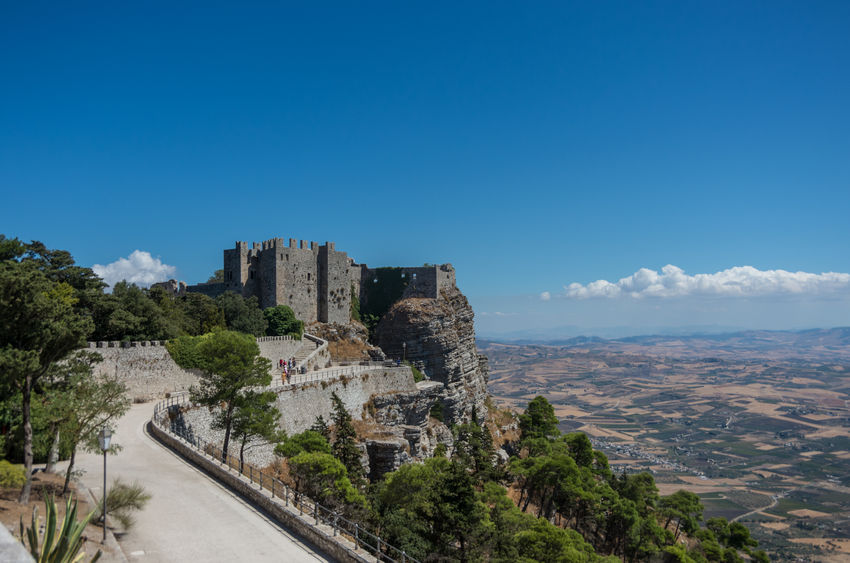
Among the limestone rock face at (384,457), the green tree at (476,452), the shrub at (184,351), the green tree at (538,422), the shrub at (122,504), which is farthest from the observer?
the green tree at (538,422)

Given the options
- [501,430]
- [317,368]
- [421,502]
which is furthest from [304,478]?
[501,430]

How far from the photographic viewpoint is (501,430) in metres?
58.7

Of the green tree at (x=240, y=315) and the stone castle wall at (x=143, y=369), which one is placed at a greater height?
the green tree at (x=240, y=315)

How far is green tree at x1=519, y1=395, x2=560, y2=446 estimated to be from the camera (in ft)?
182

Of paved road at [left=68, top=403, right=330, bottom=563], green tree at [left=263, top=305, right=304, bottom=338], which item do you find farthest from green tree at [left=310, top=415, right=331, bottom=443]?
green tree at [left=263, top=305, right=304, bottom=338]

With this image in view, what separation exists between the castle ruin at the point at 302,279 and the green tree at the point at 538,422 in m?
15.9

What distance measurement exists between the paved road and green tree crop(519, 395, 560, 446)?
39.6 metres

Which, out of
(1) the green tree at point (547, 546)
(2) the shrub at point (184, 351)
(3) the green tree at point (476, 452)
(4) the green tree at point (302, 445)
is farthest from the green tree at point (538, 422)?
(2) the shrub at point (184, 351)

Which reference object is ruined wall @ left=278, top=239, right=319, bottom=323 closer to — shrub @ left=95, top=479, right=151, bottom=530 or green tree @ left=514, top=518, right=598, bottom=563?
green tree @ left=514, top=518, right=598, bottom=563

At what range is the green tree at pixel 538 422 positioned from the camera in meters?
55.6

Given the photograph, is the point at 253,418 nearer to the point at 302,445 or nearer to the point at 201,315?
the point at 302,445

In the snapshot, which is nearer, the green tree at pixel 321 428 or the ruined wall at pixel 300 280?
the green tree at pixel 321 428

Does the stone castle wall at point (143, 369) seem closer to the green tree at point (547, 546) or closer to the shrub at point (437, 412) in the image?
the shrub at point (437, 412)

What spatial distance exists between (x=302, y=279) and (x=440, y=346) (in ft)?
51.3
